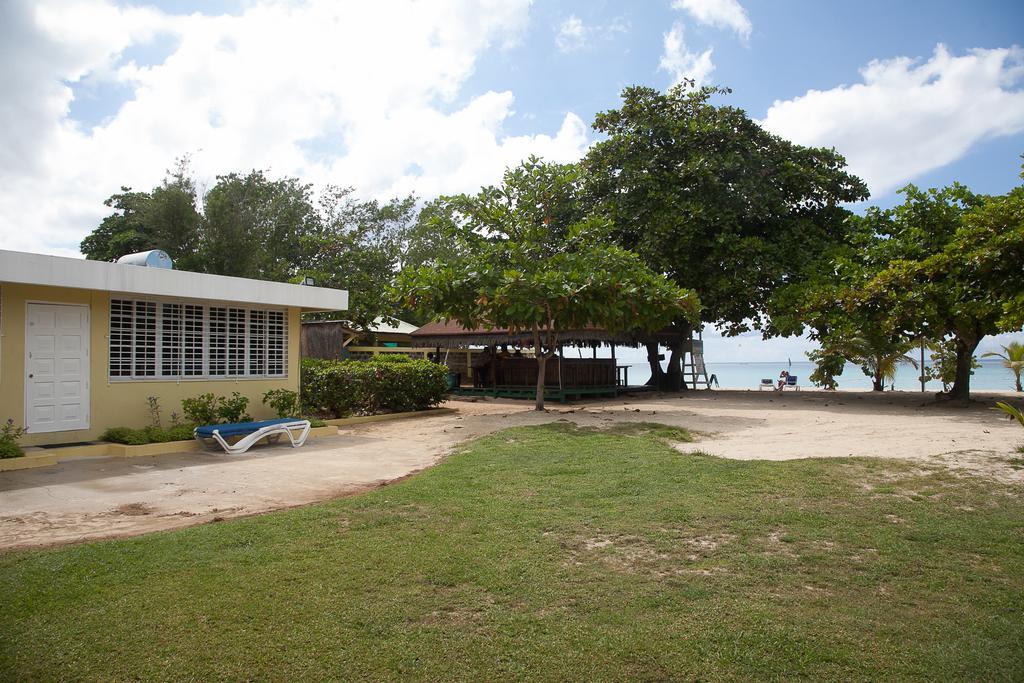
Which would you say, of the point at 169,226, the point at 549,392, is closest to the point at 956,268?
the point at 549,392

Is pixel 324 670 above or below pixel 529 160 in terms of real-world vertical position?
below

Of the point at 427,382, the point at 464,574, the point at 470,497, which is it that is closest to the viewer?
the point at 464,574

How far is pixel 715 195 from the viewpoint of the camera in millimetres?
22016

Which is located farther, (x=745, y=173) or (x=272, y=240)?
(x=272, y=240)

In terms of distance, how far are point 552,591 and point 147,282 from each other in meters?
9.22

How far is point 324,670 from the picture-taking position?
10.5 ft

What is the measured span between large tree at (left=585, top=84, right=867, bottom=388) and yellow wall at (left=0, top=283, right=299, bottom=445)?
13728 millimetres

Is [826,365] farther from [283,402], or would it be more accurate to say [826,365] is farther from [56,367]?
[56,367]

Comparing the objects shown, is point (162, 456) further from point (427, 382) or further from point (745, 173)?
point (745, 173)

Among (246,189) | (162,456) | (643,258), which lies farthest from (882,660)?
(246,189)

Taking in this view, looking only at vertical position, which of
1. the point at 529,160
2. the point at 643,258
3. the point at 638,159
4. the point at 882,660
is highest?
the point at 638,159

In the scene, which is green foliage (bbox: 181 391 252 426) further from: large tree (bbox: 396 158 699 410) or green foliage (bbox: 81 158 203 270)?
green foliage (bbox: 81 158 203 270)

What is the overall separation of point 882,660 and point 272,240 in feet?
112

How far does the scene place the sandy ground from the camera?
644cm
